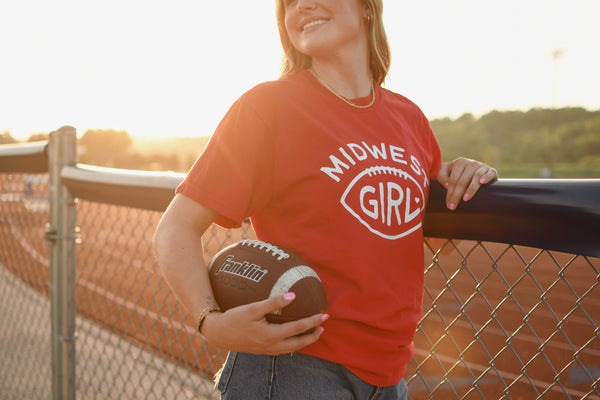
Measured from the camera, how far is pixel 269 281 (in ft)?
4.72

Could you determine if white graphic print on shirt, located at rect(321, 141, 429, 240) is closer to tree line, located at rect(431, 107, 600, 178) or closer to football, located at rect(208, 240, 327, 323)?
football, located at rect(208, 240, 327, 323)

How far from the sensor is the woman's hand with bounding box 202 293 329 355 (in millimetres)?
1365

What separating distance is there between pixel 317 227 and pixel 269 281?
0.72 feet

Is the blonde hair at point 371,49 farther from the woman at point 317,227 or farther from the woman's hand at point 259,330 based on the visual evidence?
the woman's hand at point 259,330

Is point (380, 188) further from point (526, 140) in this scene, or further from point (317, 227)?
point (526, 140)

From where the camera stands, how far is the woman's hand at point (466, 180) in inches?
61.1

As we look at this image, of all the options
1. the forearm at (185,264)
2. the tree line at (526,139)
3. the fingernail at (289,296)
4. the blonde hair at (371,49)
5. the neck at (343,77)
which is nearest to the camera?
the fingernail at (289,296)

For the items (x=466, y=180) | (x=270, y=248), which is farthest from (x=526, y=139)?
(x=270, y=248)

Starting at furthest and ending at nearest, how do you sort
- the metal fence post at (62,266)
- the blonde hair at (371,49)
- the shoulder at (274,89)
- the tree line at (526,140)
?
the tree line at (526,140) < the metal fence post at (62,266) < the blonde hair at (371,49) < the shoulder at (274,89)

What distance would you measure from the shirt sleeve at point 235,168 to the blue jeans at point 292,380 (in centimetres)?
39

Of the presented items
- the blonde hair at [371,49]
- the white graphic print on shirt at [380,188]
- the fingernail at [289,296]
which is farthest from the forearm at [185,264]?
the blonde hair at [371,49]

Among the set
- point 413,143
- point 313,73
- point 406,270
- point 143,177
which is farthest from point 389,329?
point 143,177

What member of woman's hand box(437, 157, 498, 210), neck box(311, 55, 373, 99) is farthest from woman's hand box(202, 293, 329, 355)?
neck box(311, 55, 373, 99)

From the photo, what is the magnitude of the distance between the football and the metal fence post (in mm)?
1377
